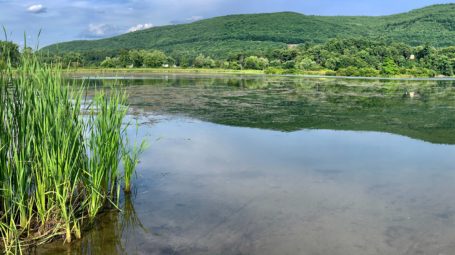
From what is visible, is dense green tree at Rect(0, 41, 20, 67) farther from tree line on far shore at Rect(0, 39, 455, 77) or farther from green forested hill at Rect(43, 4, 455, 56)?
green forested hill at Rect(43, 4, 455, 56)

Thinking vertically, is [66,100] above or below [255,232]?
above

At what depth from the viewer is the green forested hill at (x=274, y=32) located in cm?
13125

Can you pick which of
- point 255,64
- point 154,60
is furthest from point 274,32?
point 154,60

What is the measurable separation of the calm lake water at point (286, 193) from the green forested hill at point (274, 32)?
363ft

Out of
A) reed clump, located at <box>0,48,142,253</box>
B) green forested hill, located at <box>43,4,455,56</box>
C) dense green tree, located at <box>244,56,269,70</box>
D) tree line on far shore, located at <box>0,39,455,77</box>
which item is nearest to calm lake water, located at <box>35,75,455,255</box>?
reed clump, located at <box>0,48,142,253</box>

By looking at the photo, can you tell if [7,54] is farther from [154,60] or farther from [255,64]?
[154,60]

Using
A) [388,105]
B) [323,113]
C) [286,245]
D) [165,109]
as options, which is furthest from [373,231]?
[388,105]

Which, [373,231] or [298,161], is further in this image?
[298,161]

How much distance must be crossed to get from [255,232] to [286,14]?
179m

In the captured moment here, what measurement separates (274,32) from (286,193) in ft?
494

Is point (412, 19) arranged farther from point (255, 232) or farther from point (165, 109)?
point (255, 232)

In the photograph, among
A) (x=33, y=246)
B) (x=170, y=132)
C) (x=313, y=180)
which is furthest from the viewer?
(x=170, y=132)

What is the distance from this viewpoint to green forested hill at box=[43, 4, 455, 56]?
131m

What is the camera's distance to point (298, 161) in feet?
28.2
